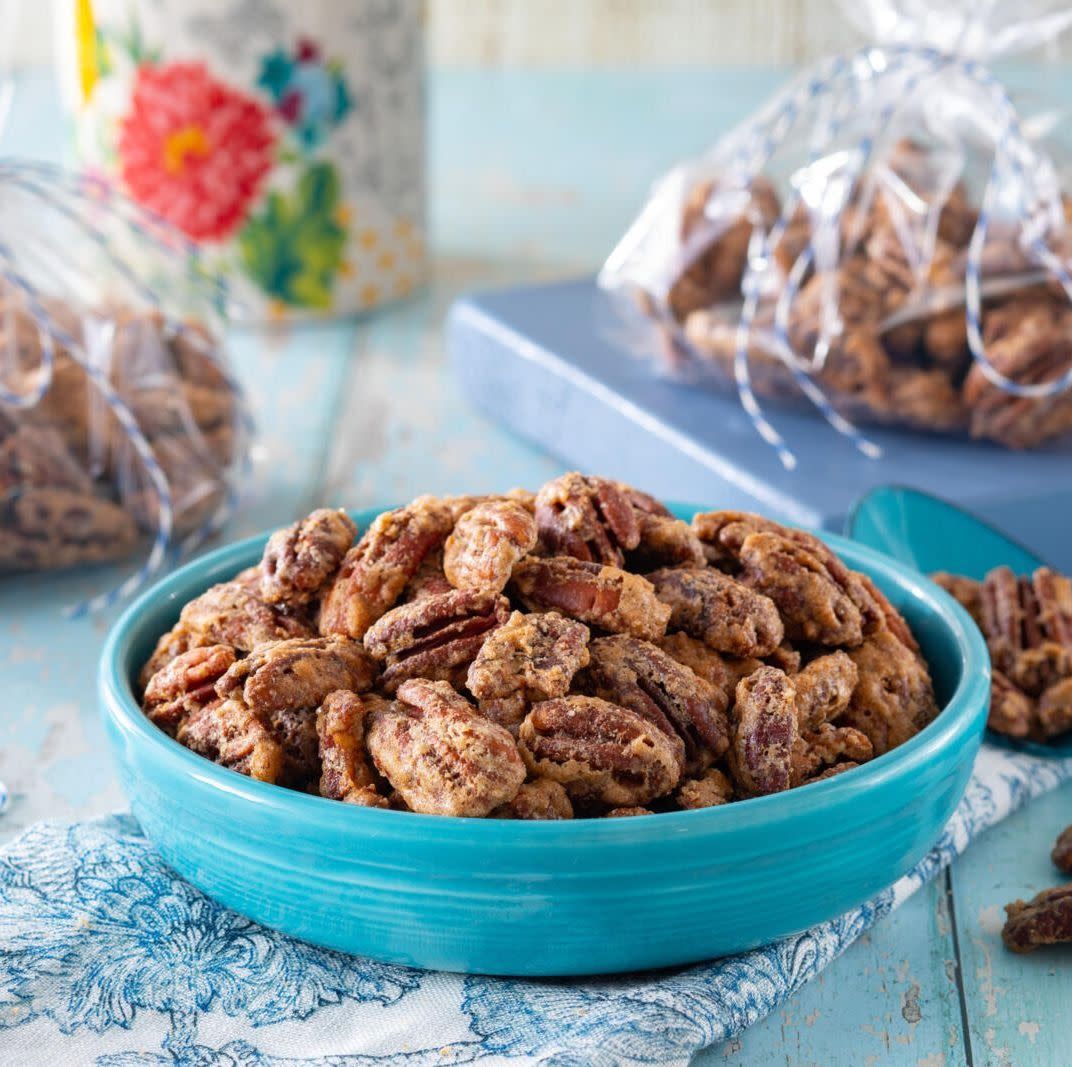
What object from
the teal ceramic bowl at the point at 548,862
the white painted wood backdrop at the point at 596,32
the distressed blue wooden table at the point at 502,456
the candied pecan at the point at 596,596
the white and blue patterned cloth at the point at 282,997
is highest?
the candied pecan at the point at 596,596

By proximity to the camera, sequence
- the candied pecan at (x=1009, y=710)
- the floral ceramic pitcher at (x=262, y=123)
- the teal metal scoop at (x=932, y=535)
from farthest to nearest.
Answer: the floral ceramic pitcher at (x=262, y=123)
the teal metal scoop at (x=932, y=535)
the candied pecan at (x=1009, y=710)

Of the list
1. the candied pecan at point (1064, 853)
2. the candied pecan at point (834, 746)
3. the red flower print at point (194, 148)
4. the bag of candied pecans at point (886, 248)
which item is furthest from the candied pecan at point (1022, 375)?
the red flower print at point (194, 148)

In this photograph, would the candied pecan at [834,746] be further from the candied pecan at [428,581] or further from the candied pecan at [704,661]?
the candied pecan at [428,581]

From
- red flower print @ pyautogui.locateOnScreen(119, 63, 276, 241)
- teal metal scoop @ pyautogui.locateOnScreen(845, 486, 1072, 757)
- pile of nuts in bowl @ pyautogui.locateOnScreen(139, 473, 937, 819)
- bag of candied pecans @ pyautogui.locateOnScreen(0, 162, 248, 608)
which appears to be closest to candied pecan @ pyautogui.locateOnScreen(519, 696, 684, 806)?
pile of nuts in bowl @ pyautogui.locateOnScreen(139, 473, 937, 819)

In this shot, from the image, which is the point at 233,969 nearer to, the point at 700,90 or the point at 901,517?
the point at 901,517

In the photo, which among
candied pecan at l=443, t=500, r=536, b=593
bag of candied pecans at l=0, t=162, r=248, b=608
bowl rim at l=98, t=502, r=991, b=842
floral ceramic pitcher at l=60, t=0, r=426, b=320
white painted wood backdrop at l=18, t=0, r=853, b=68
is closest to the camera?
bowl rim at l=98, t=502, r=991, b=842

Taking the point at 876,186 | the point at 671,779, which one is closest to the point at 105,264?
the point at 876,186

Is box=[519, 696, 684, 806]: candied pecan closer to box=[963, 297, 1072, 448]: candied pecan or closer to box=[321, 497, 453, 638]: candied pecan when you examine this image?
box=[321, 497, 453, 638]: candied pecan
